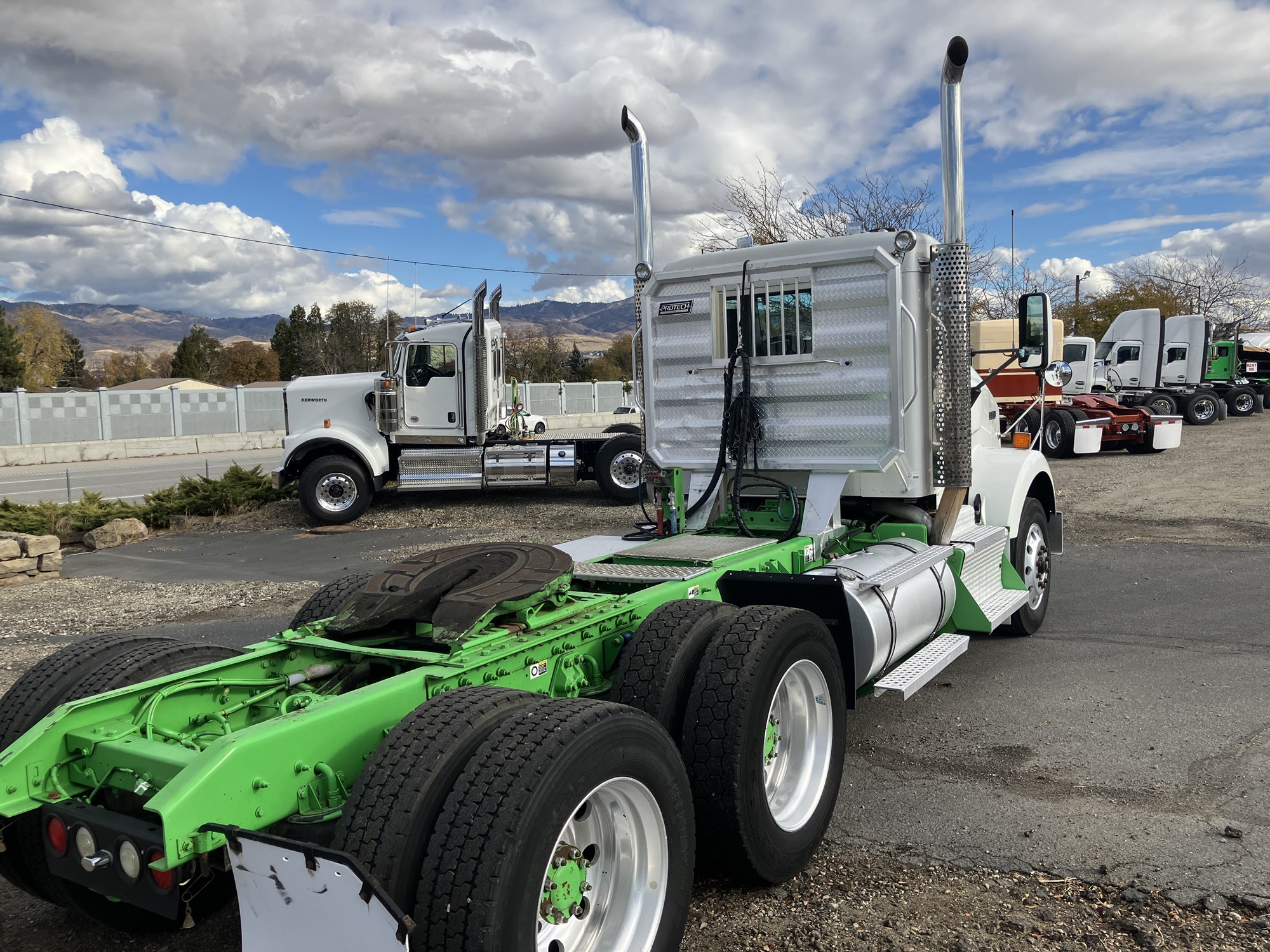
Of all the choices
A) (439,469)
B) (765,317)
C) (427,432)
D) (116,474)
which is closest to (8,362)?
(116,474)

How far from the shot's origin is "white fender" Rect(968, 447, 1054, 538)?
7078mm

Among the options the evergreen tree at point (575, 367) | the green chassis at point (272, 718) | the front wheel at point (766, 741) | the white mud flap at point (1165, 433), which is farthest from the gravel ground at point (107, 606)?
the evergreen tree at point (575, 367)

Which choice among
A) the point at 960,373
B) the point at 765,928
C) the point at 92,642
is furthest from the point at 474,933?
the point at 960,373

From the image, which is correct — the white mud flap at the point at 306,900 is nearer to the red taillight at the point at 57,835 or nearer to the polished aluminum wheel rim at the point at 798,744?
the red taillight at the point at 57,835

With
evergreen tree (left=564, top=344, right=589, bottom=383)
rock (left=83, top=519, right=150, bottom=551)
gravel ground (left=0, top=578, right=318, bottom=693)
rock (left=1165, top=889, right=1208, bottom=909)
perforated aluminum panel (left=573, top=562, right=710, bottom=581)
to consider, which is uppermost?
evergreen tree (left=564, top=344, right=589, bottom=383)

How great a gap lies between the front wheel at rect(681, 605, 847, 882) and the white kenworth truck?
11888 mm

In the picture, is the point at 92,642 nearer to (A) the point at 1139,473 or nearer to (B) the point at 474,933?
(B) the point at 474,933

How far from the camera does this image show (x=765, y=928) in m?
3.35

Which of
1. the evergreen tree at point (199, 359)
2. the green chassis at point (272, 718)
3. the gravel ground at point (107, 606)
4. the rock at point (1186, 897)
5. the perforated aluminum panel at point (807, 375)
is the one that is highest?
the evergreen tree at point (199, 359)

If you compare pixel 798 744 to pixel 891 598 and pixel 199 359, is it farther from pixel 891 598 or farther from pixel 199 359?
pixel 199 359

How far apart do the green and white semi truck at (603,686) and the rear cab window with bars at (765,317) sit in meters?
0.02

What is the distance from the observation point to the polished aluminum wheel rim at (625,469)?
15.9 metres

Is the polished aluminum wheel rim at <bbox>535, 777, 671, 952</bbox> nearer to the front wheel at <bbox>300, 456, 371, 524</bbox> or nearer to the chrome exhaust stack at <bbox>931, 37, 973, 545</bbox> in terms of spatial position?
the chrome exhaust stack at <bbox>931, 37, 973, 545</bbox>

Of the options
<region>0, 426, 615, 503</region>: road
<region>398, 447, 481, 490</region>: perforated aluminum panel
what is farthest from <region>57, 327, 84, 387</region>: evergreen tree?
<region>398, 447, 481, 490</region>: perforated aluminum panel
